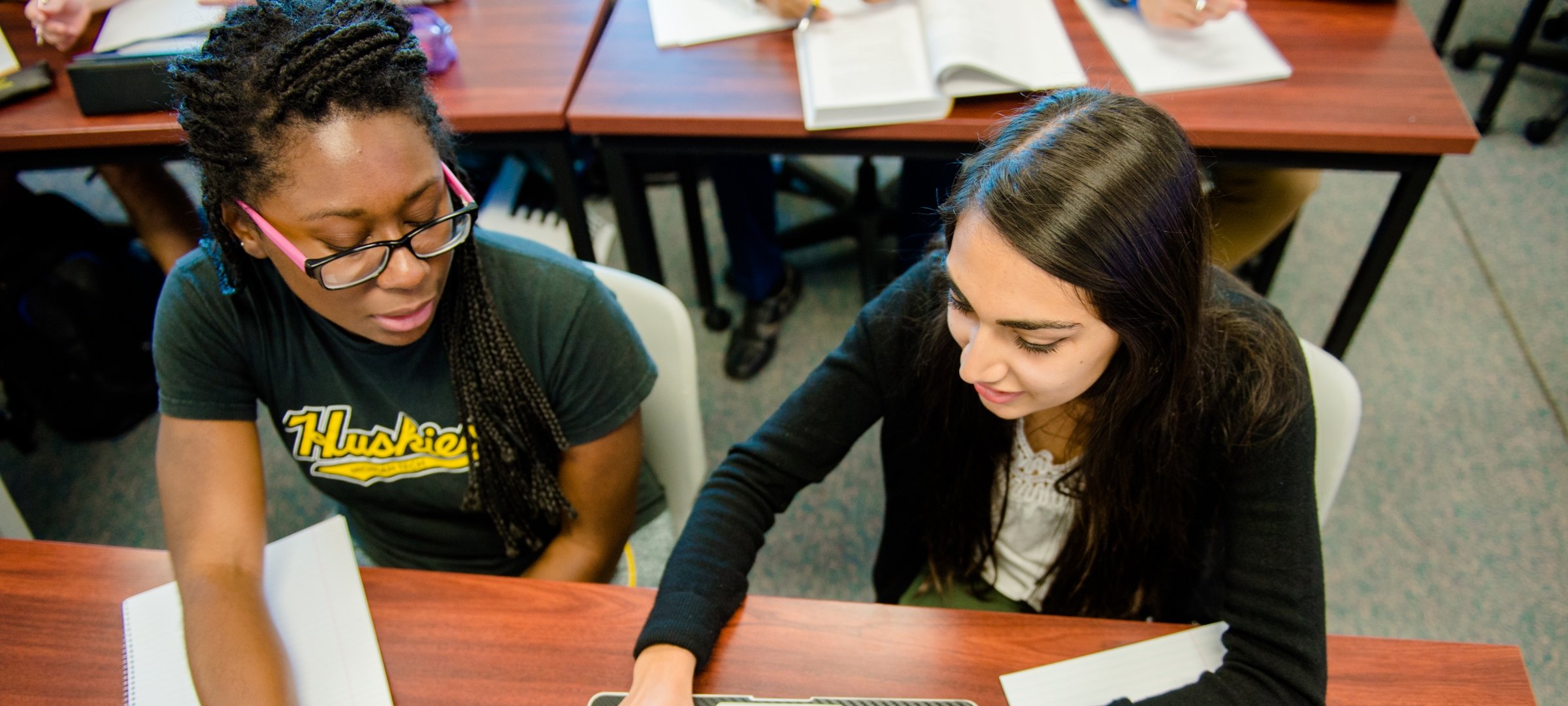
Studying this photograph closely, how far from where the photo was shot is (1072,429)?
0.96 m

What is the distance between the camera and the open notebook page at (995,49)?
130cm

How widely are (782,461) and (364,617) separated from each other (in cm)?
43

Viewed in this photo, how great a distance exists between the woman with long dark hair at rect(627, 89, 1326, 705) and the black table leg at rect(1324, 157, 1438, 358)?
0.63m

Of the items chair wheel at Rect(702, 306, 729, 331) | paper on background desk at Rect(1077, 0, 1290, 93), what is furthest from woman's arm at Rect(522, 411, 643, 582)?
chair wheel at Rect(702, 306, 729, 331)

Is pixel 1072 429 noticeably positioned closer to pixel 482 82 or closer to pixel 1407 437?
pixel 482 82

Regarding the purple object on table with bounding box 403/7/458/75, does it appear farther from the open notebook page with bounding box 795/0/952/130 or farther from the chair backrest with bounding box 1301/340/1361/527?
the chair backrest with bounding box 1301/340/1361/527

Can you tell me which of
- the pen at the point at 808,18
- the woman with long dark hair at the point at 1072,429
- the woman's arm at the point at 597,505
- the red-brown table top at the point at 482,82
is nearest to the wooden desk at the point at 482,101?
the red-brown table top at the point at 482,82

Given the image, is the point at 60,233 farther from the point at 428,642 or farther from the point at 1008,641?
the point at 1008,641

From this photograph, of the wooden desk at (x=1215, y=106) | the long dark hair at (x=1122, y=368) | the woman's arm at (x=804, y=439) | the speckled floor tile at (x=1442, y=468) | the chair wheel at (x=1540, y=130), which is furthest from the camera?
the chair wheel at (x=1540, y=130)

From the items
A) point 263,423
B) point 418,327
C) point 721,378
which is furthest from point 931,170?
point 263,423

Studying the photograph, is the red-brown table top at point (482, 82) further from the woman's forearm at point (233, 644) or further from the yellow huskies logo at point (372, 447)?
the woman's forearm at point (233, 644)

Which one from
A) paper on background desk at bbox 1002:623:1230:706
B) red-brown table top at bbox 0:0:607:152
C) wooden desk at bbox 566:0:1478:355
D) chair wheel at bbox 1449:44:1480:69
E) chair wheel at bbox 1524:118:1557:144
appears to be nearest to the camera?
paper on background desk at bbox 1002:623:1230:706

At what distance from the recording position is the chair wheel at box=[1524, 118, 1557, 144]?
7.94 ft

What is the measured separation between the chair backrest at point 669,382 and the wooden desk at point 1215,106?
395mm
